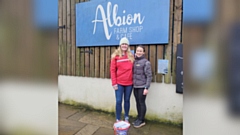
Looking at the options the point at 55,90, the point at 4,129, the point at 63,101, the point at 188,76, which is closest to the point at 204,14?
the point at 188,76

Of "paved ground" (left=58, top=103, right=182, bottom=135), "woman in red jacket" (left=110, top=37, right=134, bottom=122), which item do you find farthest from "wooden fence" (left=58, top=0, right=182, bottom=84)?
"paved ground" (left=58, top=103, right=182, bottom=135)

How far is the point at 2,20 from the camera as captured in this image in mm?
554

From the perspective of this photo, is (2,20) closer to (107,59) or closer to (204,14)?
(204,14)

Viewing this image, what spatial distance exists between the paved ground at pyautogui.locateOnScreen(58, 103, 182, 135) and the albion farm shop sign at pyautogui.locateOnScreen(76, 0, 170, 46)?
4.30 ft

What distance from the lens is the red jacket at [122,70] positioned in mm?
2943

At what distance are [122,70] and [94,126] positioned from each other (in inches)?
39.8

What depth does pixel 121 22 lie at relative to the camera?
338 centimetres

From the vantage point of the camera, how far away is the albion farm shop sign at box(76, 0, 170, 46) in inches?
119

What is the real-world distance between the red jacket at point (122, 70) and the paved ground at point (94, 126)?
28.5 inches

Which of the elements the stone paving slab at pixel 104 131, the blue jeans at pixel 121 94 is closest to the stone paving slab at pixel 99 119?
the stone paving slab at pixel 104 131

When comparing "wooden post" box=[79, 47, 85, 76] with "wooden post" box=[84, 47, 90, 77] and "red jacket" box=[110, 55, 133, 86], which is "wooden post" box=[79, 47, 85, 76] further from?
"red jacket" box=[110, 55, 133, 86]

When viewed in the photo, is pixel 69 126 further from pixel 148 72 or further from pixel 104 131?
pixel 148 72

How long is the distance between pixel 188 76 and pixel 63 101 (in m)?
4.08

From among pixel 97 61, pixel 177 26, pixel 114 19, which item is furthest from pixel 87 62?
pixel 177 26
